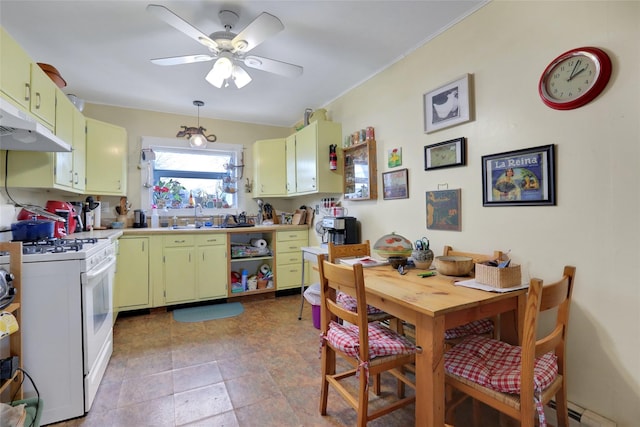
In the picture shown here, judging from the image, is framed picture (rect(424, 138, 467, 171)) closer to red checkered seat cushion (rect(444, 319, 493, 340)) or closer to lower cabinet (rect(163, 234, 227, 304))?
red checkered seat cushion (rect(444, 319, 493, 340))

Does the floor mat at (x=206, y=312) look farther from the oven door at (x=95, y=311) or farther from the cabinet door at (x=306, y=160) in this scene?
the cabinet door at (x=306, y=160)

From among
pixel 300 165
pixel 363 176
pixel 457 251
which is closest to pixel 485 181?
pixel 457 251

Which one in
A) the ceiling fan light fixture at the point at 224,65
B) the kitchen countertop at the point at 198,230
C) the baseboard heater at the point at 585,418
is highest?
the ceiling fan light fixture at the point at 224,65

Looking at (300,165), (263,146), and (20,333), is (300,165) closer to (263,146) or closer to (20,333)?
(263,146)

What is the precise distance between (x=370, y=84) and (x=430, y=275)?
1.99 m

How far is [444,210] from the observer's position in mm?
2129

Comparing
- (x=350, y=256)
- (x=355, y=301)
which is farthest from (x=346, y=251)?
(x=355, y=301)

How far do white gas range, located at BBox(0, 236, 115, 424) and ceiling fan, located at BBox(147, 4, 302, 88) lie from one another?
1.38m

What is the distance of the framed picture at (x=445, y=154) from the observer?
6.56ft

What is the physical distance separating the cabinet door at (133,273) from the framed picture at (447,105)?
2.97 m

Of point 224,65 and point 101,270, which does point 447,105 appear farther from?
point 101,270

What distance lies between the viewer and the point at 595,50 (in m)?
1.38

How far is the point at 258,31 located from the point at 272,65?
0.40m

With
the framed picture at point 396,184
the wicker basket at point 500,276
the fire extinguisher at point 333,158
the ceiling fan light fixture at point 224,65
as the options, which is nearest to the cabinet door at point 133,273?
the ceiling fan light fixture at point 224,65
